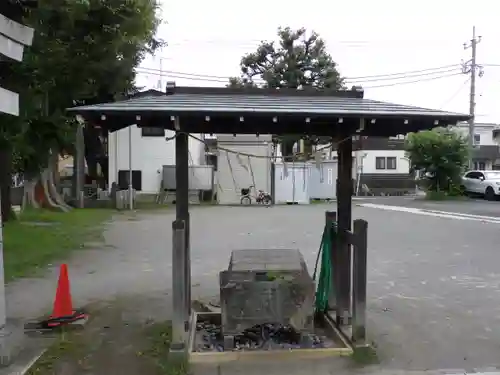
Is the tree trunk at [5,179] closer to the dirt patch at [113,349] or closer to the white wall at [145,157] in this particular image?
the dirt patch at [113,349]

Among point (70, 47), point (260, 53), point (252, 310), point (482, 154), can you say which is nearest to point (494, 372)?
point (252, 310)

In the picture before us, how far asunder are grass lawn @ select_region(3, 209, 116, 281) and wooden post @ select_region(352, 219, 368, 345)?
6030 mm

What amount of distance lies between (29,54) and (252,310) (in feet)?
22.3

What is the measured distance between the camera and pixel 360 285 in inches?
206

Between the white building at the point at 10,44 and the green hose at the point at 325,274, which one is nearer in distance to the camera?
the white building at the point at 10,44

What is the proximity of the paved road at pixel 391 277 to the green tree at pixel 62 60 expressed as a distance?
118 inches

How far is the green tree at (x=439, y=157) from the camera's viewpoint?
2830 centimetres

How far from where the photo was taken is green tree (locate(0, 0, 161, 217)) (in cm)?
1024

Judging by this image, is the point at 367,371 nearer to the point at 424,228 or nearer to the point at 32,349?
the point at 32,349

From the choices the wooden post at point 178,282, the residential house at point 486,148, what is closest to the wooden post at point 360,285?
the wooden post at point 178,282

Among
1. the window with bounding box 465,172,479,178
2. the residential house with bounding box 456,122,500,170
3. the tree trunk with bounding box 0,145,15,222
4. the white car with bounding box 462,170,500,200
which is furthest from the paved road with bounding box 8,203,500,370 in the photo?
the residential house with bounding box 456,122,500,170

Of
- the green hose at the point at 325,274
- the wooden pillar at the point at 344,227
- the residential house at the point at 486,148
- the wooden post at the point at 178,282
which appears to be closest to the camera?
the wooden post at the point at 178,282

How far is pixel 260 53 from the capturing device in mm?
36969

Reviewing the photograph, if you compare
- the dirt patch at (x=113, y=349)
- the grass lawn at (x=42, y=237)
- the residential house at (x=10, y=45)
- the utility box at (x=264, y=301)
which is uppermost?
the residential house at (x=10, y=45)
